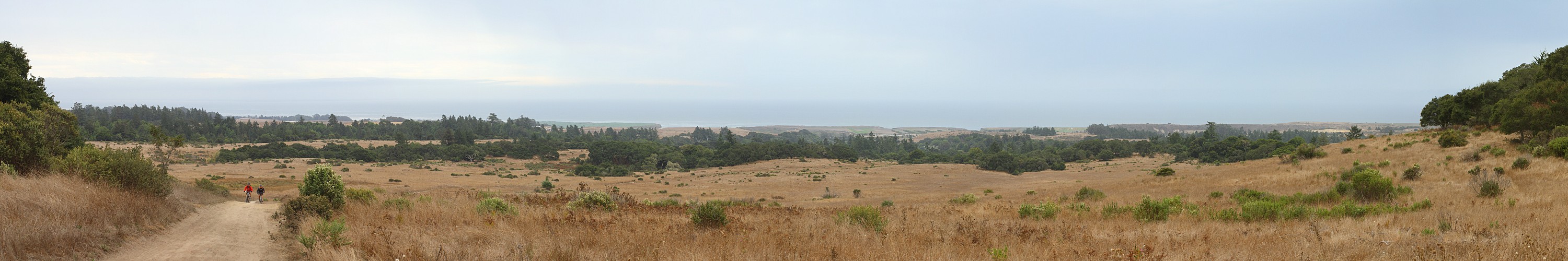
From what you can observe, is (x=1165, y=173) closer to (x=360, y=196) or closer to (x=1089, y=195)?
(x=1089, y=195)

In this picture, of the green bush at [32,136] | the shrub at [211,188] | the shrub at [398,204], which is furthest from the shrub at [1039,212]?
the shrub at [211,188]

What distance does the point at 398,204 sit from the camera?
1161 cm

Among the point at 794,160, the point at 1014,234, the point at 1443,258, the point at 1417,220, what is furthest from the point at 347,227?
the point at 794,160

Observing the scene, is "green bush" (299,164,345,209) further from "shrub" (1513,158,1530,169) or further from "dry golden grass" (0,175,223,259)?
"shrub" (1513,158,1530,169)

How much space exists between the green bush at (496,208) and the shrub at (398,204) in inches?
45.5

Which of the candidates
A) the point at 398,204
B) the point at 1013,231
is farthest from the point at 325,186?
the point at 1013,231

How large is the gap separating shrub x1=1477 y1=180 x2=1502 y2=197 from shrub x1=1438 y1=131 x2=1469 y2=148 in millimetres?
21425

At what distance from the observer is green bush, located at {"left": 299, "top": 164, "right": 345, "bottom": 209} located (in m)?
11.3

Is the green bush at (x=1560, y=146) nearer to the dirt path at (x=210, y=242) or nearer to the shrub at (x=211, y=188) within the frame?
the dirt path at (x=210, y=242)

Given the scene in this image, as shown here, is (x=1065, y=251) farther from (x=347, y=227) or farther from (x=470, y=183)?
(x=470, y=183)

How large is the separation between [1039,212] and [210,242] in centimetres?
1345

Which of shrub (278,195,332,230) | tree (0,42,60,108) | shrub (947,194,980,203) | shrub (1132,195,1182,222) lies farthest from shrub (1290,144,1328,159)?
tree (0,42,60,108)

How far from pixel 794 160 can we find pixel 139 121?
10467 cm

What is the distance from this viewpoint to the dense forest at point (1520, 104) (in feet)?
73.5
